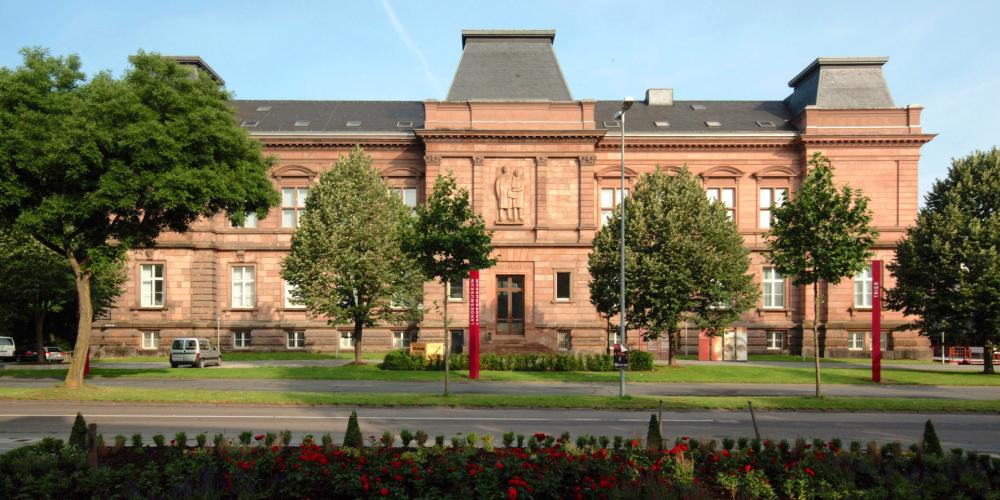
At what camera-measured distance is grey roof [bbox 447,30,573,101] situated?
46.6 metres

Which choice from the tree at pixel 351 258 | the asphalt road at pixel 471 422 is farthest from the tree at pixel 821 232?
the tree at pixel 351 258

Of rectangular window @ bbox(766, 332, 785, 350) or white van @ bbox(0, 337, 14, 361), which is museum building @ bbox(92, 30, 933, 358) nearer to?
rectangular window @ bbox(766, 332, 785, 350)

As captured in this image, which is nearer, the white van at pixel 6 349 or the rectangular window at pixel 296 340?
the white van at pixel 6 349

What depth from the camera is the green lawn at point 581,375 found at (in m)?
30.7

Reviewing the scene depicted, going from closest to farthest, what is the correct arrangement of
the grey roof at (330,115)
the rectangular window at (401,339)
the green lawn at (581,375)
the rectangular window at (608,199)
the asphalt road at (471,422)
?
the asphalt road at (471,422) → the green lawn at (581,375) → the rectangular window at (401,339) → the rectangular window at (608,199) → the grey roof at (330,115)

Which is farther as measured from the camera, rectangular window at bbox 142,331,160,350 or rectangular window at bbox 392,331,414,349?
rectangular window at bbox 392,331,414,349

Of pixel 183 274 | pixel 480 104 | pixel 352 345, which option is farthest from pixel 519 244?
pixel 183 274

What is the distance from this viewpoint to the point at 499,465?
31.5 ft

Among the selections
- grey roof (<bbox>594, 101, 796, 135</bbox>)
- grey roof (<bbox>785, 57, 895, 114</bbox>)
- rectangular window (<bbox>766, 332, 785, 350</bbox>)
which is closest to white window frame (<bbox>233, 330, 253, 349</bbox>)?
grey roof (<bbox>594, 101, 796, 135</bbox>)

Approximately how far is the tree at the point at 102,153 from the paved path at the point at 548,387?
16.2ft

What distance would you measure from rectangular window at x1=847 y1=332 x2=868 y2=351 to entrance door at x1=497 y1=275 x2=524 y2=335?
22344mm

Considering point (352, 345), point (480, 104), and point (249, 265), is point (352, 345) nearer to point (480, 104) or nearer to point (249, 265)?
point (249, 265)

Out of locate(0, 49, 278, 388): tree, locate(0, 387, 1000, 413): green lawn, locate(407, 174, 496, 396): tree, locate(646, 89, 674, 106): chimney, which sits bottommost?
locate(0, 387, 1000, 413): green lawn

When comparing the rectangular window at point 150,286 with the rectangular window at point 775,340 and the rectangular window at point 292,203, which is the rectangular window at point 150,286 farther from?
the rectangular window at point 775,340
